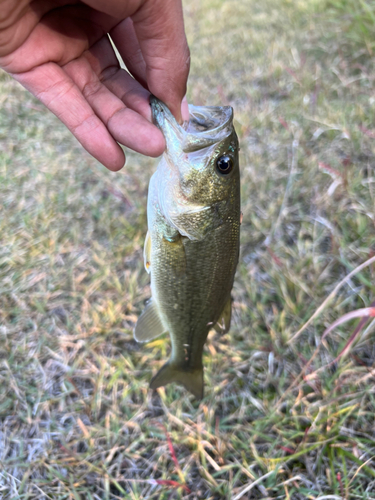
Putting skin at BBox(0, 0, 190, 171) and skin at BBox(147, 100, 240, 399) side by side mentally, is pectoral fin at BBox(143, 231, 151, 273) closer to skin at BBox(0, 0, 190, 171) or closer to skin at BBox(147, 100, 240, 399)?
skin at BBox(147, 100, 240, 399)

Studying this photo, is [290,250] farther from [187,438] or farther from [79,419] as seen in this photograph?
[79,419]

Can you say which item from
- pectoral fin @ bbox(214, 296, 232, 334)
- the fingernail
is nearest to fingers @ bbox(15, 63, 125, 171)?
the fingernail

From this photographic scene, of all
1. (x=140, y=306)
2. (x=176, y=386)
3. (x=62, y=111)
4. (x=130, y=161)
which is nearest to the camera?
(x=62, y=111)

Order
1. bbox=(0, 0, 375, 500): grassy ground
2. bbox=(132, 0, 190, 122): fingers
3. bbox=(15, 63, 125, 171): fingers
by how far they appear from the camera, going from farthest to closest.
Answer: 1. bbox=(0, 0, 375, 500): grassy ground
2. bbox=(15, 63, 125, 171): fingers
3. bbox=(132, 0, 190, 122): fingers

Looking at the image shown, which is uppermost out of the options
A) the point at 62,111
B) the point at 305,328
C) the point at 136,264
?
the point at 62,111

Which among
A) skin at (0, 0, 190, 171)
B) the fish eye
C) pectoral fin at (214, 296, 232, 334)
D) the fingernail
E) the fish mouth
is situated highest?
Answer: skin at (0, 0, 190, 171)

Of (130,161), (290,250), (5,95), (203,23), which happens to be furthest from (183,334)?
(203,23)
